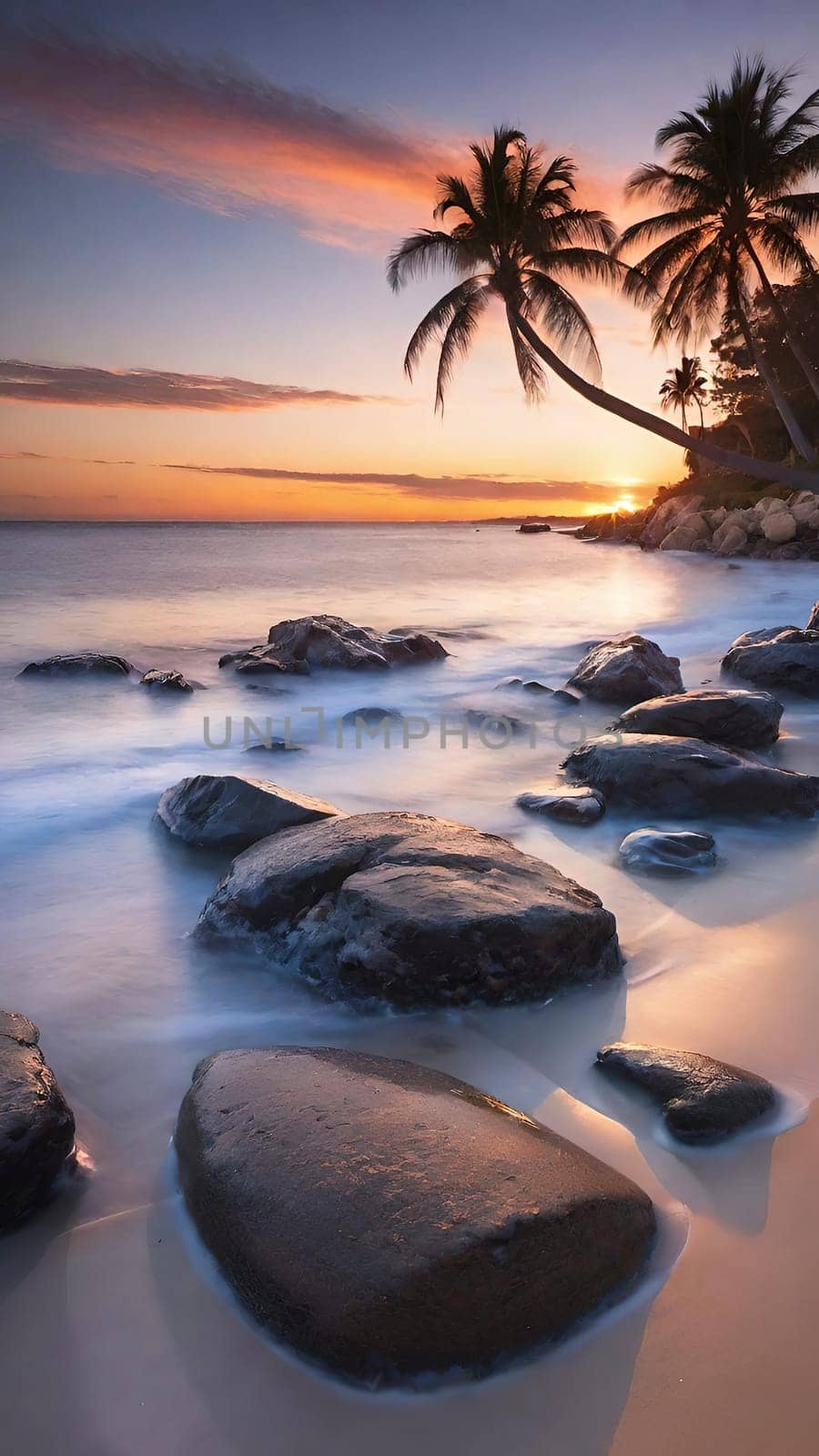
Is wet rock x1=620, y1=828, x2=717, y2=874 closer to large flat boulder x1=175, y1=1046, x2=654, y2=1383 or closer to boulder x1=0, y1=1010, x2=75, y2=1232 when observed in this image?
large flat boulder x1=175, y1=1046, x2=654, y2=1383

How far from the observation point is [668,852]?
4.09 metres

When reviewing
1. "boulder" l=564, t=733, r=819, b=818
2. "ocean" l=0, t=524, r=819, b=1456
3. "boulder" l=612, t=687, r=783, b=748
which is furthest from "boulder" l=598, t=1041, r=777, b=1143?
"boulder" l=612, t=687, r=783, b=748

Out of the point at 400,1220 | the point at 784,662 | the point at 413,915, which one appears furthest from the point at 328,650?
the point at 400,1220

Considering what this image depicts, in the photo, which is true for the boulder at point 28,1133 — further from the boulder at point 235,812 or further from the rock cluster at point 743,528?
the rock cluster at point 743,528

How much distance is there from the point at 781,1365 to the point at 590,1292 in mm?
363

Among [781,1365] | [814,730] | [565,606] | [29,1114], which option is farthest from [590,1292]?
[565,606]

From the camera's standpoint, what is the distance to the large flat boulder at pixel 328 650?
1065 centimetres

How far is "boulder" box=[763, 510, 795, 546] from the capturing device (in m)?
29.4

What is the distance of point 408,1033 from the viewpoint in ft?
8.82

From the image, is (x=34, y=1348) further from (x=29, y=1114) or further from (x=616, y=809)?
(x=616, y=809)

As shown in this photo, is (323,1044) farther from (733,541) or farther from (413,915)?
(733,541)

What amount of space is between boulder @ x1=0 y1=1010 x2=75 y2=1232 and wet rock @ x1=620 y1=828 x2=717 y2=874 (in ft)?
9.16

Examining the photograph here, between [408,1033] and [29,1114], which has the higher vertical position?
[29,1114]

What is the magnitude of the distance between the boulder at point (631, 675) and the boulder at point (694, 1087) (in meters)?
5.91
